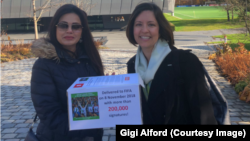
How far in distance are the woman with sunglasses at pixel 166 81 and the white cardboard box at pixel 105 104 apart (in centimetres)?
38

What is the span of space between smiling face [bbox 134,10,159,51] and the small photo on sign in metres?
0.84

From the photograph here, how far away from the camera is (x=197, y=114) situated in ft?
6.17

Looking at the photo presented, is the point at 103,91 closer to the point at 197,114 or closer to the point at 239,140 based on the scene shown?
the point at 197,114

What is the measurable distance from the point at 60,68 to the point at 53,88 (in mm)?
213

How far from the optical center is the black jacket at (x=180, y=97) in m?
1.87

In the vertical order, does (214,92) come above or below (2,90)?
above

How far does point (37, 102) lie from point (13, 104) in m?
4.79

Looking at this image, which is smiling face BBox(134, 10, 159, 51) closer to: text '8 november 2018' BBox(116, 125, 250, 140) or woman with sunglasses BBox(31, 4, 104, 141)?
woman with sunglasses BBox(31, 4, 104, 141)

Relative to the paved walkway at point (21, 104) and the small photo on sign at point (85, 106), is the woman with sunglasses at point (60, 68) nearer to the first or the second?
the small photo on sign at point (85, 106)

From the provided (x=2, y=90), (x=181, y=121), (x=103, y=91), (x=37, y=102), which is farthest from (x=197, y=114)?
(x=2, y=90)

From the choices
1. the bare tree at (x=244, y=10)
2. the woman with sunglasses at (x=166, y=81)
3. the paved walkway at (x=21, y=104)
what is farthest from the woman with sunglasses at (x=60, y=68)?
the bare tree at (x=244, y=10)

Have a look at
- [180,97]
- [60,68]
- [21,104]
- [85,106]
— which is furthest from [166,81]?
[21,104]

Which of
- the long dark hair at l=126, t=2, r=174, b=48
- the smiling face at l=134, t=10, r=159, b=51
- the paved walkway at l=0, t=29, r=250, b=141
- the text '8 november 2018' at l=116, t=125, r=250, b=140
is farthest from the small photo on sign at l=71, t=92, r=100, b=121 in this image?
the paved walkway at l=0, t=29, r=250, b=141

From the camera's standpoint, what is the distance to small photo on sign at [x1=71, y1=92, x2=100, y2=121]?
5.39 ft
